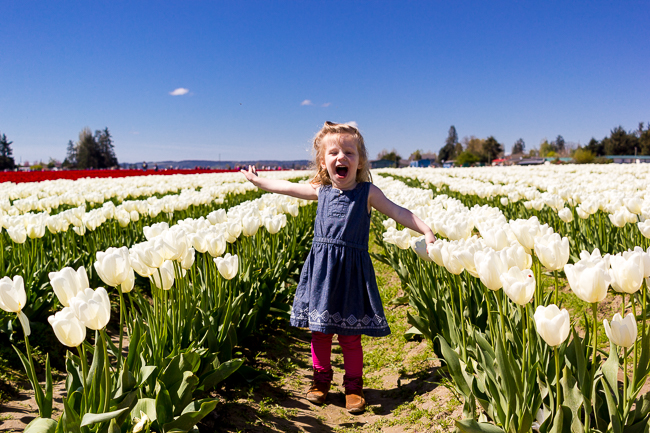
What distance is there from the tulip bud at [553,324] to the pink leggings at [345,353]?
65.3 inches

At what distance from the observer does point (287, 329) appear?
4484mm

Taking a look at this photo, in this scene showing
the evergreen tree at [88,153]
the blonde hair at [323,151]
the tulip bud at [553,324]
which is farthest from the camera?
the evergreen tree at [88,153]

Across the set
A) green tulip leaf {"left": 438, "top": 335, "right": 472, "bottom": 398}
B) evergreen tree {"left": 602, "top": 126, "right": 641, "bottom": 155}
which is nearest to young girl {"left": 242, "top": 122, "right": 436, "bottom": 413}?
green tulip leaf {"left": 438, "top": 335, "right": 472, "bottom": 398}

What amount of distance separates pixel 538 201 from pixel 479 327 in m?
2.52

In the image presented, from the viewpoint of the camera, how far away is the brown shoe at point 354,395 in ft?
9.55

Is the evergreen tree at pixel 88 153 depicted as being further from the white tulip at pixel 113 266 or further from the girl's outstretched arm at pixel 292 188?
the white tulip at pixel 113 266

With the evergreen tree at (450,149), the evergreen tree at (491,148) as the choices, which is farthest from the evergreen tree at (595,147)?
the evergreen tree at (450,149)

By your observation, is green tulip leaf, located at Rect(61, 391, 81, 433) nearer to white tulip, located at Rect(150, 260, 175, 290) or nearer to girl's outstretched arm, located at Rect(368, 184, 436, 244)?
white tulip, located at Rect(150, 260, 175, 290)

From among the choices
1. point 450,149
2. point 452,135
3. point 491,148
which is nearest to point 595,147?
point 491,148

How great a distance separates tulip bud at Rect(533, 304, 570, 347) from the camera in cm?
147

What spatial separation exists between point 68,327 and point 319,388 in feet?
6.21

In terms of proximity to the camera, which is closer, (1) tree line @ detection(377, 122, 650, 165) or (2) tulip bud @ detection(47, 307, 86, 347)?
(2) tulip bud @ detection(47, 307, 86, 347)

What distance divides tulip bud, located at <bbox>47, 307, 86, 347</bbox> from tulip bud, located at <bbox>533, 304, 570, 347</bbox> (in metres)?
1.57

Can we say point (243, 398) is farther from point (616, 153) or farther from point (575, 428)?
point (616, 153)
